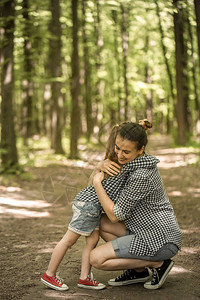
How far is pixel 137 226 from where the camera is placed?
11.9ft

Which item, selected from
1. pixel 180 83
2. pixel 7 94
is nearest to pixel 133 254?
pixel 7 94

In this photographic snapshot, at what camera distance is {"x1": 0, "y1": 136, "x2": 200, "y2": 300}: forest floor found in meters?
3.61

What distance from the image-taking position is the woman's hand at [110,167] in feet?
12.0

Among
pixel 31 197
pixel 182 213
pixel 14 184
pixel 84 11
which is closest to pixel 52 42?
pixel 84 11

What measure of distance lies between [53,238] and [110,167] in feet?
7.86

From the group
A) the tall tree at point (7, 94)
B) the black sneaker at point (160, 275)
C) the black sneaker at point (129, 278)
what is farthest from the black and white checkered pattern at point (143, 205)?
the tall tree at point (7, 94)

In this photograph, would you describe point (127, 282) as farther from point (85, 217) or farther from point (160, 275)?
point (85, 217)

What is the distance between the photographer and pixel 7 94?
10906 millimetres

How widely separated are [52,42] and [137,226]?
47.4 feet

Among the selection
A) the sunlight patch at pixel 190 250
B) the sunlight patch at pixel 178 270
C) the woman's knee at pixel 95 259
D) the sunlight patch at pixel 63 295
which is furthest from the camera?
the sunlight patch at pixel 190 250

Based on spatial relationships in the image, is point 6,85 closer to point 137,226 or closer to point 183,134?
point 137,226

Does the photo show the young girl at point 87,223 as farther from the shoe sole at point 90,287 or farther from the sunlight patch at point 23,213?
the sunlight patch at point 23,213

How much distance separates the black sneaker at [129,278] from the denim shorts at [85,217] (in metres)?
0.55

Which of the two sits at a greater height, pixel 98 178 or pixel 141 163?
pixel 141 163
